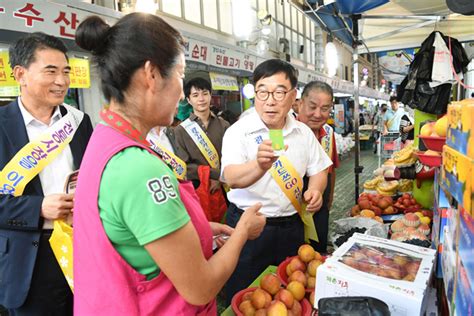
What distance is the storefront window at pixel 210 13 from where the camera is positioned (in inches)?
330

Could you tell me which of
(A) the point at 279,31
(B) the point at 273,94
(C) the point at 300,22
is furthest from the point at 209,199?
(C) the point at 300,22

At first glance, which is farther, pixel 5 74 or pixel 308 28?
pixel 308 28

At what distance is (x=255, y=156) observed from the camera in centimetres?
200

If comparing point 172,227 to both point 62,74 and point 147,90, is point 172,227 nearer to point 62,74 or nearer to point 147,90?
point 147,90

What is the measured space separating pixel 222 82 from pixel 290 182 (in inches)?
133

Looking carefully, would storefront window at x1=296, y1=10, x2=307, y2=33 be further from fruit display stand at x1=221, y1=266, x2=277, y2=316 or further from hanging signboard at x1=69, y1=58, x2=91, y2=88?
fruit display stand at x1=221, y1=266, x2=277, y2=316

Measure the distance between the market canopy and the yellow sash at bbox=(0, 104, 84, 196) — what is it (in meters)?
2.85

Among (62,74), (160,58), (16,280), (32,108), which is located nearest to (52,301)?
(16,280)

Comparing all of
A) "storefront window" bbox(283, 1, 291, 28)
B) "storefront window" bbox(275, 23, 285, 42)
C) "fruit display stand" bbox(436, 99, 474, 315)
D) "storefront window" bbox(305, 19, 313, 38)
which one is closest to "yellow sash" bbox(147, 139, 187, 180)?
"fruit display stand" bbox(436, 99, 474, 315)

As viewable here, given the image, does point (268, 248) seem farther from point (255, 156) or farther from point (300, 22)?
point (300, 22)

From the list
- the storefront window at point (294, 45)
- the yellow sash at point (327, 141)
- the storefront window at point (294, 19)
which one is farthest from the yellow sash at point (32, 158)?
the storefront window at point (294, 19)

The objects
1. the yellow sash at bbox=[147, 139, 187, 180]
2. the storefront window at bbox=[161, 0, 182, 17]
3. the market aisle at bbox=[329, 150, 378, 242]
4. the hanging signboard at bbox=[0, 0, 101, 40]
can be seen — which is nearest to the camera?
the hanging signboard at bbox=[0, 0, 101, 40]

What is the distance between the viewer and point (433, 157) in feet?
5.13

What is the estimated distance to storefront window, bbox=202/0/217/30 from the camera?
330 inches
